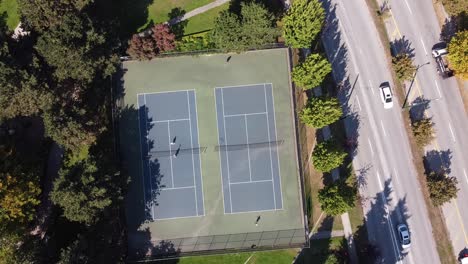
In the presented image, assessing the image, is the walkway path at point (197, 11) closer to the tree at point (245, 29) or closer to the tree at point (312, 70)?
the tree at point (245, 29)

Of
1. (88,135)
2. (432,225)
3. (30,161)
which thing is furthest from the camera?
(432,225)

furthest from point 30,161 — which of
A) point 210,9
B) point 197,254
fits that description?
point 210,9

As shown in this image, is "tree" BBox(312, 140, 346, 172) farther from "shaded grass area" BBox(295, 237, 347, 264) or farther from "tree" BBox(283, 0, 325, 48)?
"tree" BBox(283, 0, 325, 48)

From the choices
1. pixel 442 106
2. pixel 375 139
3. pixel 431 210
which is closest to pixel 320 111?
pixel 375 139

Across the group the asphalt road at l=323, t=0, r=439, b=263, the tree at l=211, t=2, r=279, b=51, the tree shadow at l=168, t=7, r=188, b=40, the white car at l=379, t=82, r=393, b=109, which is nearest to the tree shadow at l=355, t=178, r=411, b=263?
the asphalt road at l=323, t=0, r=439, b=263

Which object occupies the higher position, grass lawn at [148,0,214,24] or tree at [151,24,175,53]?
grass lawn at [148,0,214,24]

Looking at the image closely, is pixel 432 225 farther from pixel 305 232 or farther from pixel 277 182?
pixel 277 182

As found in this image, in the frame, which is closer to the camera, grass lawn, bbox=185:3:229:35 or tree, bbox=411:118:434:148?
tree, bbox=411:118:434:148
